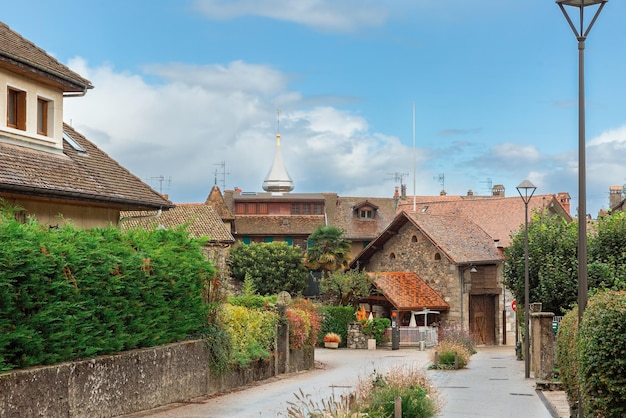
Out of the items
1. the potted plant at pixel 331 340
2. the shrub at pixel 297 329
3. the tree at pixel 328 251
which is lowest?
the potted plant at pixel 331 340

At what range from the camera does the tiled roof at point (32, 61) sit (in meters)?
19.2

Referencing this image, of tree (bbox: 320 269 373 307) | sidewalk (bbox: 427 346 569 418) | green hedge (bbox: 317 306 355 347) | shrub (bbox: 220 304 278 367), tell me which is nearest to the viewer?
sidewalk (bbox: 427 346 569 418)

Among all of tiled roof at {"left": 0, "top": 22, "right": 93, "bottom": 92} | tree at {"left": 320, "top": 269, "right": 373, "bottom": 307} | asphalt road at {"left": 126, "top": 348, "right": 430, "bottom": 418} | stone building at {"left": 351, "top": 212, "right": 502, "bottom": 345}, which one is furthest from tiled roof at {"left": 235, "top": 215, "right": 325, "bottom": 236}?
tiled roof at {"left": 0, "top": 22, "right": 93, "bottom": 92}

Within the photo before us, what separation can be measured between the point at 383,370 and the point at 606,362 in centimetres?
1407

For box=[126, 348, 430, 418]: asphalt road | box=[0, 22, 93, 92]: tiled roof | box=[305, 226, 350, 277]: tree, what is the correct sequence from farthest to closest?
1. box=[305, 226, 350, 277]: tree
2. box=[0, 22, 93, 92]: tiled roof
3. box=[126, 348, 430, 418]: asphalt road

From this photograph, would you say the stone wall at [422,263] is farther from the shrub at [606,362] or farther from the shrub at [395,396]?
the shrub at [606,362]

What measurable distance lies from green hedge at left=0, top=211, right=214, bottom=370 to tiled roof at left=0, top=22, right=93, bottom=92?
4.61 metres

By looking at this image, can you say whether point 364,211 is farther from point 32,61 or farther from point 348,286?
point 32,61

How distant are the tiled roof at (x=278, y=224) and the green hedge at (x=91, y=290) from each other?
52.5 metres

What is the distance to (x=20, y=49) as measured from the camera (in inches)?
816

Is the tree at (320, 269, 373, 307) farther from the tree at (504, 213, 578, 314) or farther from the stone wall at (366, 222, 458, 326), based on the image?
the tree at (504, 213, 578, 314)

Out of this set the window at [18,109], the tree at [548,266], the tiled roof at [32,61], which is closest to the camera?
the tiled roof at [32,61]

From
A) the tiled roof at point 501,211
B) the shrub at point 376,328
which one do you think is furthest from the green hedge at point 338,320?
the tiled roof at point 501,211

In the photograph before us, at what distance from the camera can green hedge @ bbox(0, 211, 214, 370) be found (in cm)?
1338
